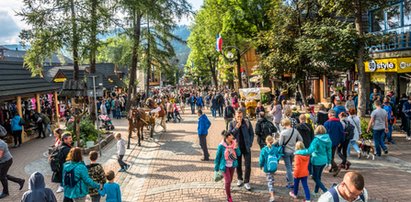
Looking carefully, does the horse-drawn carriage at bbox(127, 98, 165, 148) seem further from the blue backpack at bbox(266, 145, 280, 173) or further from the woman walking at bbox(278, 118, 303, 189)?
the blue backpack at bbox(266, 145, 280, 173)

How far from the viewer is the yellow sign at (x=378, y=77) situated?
1981 cm

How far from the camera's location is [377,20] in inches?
825

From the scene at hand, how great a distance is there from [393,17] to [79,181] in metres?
19.2

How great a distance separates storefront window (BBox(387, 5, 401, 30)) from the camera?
18.6 meters

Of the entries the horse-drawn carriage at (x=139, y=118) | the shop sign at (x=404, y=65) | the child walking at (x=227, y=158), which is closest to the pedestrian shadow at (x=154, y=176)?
the child walking at (x=227, y=158)

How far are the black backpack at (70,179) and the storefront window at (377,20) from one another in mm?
20211

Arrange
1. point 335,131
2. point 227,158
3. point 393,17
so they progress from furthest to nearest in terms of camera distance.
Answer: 1. point 393,17
2. point 335,131
3. point 227,158

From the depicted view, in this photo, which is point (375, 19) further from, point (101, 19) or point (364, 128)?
point (101, 19)

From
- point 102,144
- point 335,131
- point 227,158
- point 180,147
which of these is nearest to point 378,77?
point 335,131

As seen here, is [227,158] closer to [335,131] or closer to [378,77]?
[335,131]

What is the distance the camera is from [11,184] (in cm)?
984

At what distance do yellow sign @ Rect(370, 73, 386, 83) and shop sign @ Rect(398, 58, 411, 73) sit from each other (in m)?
2.57

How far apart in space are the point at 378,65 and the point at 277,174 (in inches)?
505

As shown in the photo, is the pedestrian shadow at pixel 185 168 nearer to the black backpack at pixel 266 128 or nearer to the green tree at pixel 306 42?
the black backpack at pixel 266 128
